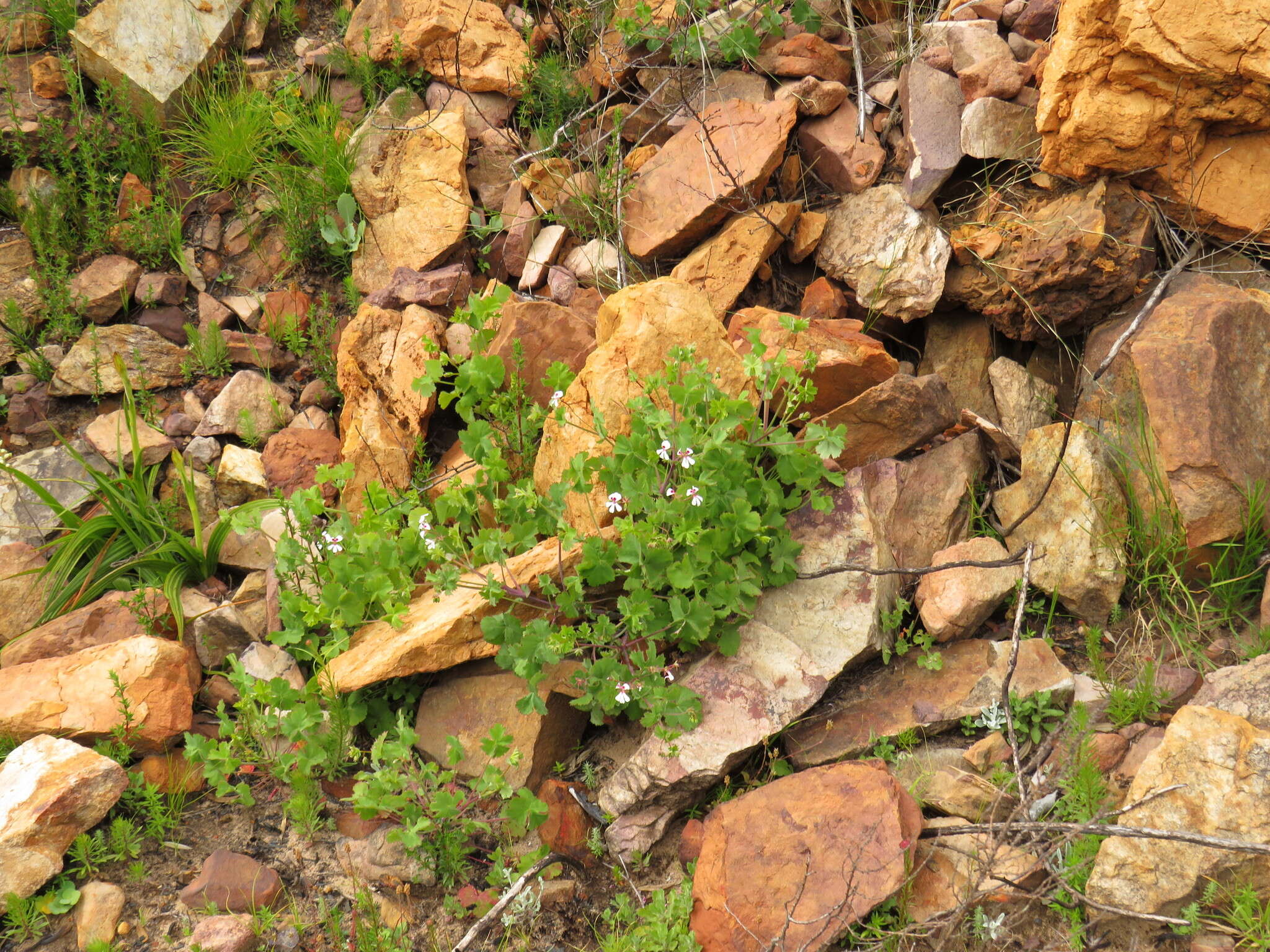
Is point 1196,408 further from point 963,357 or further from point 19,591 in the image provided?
point 19,591

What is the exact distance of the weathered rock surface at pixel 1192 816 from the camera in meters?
2.35

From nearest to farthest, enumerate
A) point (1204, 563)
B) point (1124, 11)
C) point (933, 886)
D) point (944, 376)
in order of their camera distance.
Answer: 1. point (933, 886)
2. point (1204, 563)
3. point (1124, 11)
4. point (944, 376)

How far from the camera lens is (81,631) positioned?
346cm

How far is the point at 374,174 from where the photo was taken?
4.63 metres

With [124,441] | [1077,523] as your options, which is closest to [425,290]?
[124,441]

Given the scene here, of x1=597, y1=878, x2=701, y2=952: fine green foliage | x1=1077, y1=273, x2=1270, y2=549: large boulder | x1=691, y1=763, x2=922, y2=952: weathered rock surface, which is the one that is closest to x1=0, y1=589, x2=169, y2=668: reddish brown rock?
x1=597, y1=878, x2=701, y2=952: fine green foliage

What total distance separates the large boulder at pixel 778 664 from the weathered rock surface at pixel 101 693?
4.59 feet

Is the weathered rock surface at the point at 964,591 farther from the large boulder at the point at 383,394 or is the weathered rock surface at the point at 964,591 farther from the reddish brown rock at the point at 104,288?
the reddish brown rock at the point at 104,288

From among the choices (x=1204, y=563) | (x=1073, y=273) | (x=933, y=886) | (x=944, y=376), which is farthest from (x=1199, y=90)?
(x=933, y=886)

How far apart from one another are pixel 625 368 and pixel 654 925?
1651 mm

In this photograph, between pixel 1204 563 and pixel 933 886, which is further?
pixel 1204 563

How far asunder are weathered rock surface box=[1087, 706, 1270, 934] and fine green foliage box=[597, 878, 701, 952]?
999 mm

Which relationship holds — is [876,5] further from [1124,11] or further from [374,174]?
[374,174]

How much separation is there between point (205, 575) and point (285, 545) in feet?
2.47
